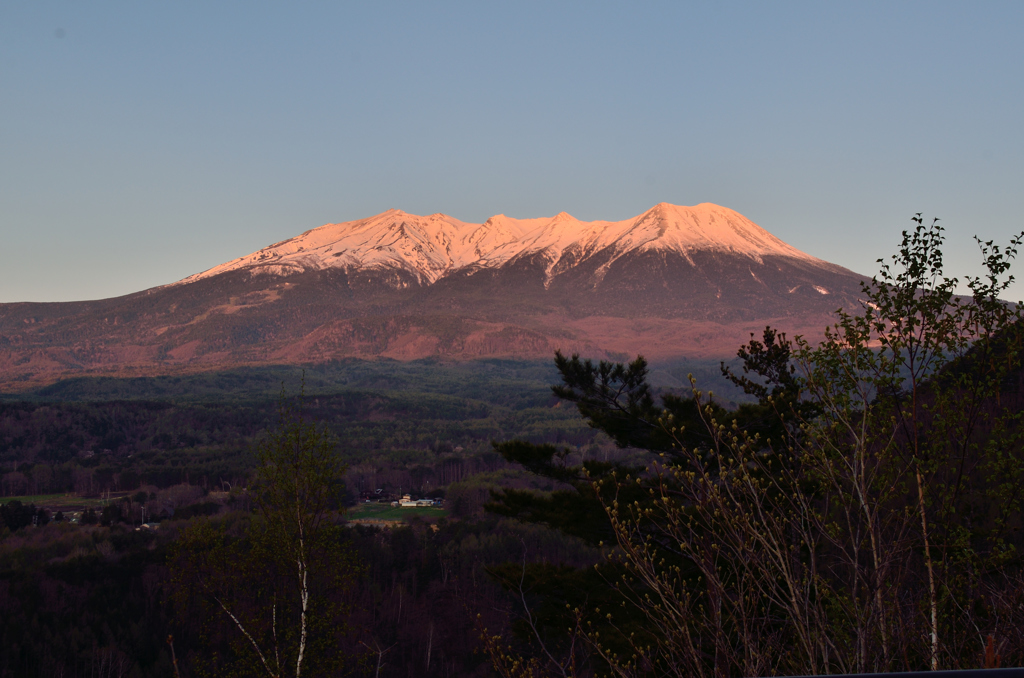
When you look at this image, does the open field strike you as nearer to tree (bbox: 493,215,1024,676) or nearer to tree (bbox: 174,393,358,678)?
tree (bbox: 174,393,358,678)

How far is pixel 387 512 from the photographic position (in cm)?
11356

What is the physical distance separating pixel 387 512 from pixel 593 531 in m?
96.5

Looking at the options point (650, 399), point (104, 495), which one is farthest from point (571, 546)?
point (104, 495)

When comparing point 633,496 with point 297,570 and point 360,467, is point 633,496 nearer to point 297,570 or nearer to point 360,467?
point 297,570

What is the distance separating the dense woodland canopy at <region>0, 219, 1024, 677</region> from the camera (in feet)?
26.2

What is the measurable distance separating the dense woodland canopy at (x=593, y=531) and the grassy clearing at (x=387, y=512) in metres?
3.17

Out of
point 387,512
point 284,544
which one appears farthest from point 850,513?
point 387,512

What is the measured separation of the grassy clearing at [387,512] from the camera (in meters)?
107

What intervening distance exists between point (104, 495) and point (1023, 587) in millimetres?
146084

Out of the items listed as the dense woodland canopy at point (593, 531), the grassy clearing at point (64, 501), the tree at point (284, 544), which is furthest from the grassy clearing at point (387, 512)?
the tree at point (284, 544)

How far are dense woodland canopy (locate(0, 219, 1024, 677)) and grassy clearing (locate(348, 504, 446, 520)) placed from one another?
3167 millimetres

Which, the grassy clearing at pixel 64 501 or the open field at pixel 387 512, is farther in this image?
the grassy clearing at pixel 64 501

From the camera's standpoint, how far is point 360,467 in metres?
144

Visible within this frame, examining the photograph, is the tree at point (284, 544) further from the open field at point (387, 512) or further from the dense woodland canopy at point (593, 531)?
the open field at point (387, 512)
